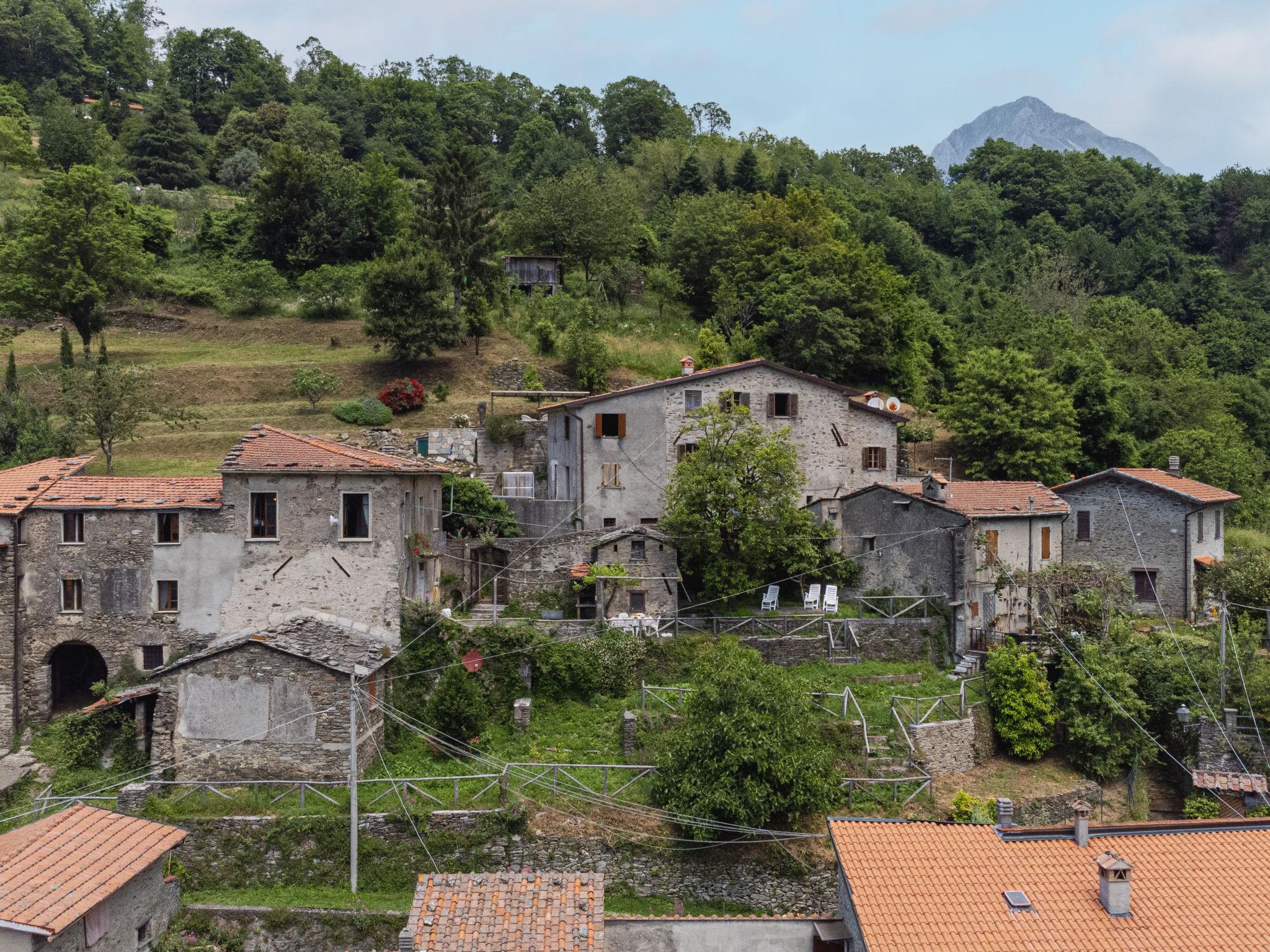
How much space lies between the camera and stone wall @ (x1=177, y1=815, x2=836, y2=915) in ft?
79.0

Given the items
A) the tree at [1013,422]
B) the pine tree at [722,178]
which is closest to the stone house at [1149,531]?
the tree at [1013,422]

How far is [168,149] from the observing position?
84.6 meters

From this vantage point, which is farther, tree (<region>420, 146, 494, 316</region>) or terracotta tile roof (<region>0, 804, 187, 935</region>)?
tree (<region>420, 146, 494, 316</region>)

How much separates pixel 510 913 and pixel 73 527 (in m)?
17.3

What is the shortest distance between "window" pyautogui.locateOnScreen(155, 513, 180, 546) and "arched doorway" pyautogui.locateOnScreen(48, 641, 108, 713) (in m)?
3.56

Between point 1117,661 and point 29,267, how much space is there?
150ft

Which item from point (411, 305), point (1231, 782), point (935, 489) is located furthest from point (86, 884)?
point (411, 305)

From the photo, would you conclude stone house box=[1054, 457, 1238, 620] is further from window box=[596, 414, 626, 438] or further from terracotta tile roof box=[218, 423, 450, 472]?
terracotta tile roof box=[218, 423, 450, 472]

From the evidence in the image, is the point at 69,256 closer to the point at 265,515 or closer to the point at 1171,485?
the point at 265,515

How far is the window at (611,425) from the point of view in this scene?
37094mm

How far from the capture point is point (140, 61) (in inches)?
4360

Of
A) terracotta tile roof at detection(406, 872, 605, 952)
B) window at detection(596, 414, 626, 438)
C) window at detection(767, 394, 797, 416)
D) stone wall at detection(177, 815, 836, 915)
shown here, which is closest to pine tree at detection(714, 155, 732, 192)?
window at detection(767, 394, 797, 416)

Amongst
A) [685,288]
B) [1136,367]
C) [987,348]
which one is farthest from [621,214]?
[1136,367]

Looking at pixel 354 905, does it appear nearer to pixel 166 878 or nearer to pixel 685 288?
pixel 166 878
